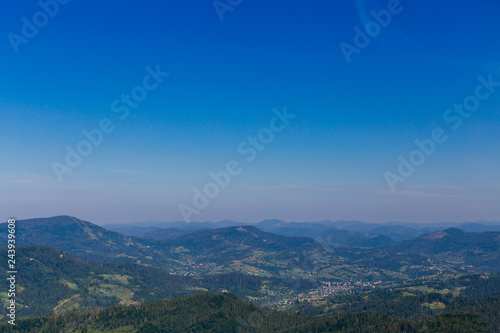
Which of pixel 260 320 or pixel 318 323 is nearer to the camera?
pixel 318 323

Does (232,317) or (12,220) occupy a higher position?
(12,220)

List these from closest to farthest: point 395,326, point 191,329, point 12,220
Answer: point 12,220 < point 395,326 < point 191,329

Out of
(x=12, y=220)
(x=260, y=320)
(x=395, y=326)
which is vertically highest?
(x=12, y=220)

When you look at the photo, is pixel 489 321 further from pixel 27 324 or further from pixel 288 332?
pixel 27 324

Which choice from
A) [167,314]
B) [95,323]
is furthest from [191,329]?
[95,323]

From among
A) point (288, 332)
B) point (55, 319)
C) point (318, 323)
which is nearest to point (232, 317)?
point (288, 332)

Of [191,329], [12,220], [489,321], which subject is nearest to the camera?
[12,220]

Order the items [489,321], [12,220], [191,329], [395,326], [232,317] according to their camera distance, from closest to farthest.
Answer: [12,220] < [395,326] < [489,321] < [191,329] < [232,317]

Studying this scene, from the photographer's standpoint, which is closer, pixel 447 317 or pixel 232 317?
pixel 447 317

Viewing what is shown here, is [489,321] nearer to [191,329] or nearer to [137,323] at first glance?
[191,329]
